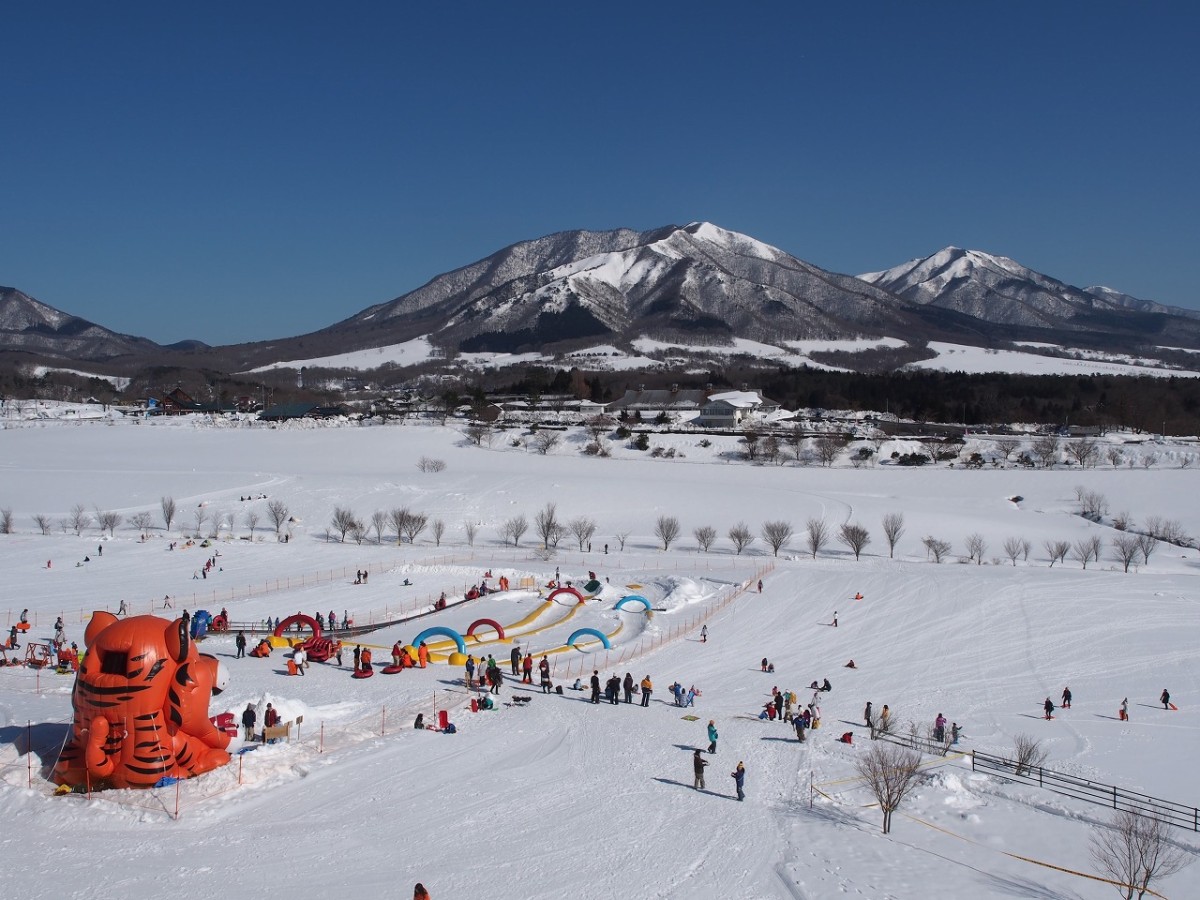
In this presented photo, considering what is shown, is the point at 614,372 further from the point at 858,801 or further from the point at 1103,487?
the point at 858,801

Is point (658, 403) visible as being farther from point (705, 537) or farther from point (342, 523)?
point (342, 523)

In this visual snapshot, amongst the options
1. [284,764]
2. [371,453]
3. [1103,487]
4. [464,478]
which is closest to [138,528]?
[464,478]

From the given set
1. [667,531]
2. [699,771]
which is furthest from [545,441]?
[699,771]

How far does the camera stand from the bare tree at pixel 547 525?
51.7 m

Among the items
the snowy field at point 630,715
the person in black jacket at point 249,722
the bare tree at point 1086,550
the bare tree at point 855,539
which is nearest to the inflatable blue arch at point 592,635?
the snowy field at point 630,715

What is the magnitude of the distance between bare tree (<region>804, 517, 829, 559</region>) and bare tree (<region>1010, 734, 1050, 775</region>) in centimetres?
2842

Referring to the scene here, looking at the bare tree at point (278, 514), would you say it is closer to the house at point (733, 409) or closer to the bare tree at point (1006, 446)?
the house at point (733, 409)

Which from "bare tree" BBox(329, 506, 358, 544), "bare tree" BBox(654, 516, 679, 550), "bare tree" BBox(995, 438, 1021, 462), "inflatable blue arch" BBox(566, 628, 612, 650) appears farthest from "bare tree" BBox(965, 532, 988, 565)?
"bare tree" BBox(995, 438, 1021, 462)

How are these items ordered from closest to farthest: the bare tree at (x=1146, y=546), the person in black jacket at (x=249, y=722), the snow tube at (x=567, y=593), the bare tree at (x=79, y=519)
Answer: the person in black jacket at (x=249, y=722)
the snow tube at (x=567, y=593)
the bare tree at (x=1146, y=546)
the bare tree at (x=79, y=519)

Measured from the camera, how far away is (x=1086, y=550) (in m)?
48.6

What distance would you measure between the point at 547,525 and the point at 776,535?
13562 mm

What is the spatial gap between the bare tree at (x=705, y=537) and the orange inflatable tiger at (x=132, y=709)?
126ft

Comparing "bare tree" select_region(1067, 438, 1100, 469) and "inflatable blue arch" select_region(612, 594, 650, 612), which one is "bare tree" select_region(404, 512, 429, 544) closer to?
"inflatable blue arch" select_region(612, 594, 650, 612)

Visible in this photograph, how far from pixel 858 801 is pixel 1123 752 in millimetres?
8673
